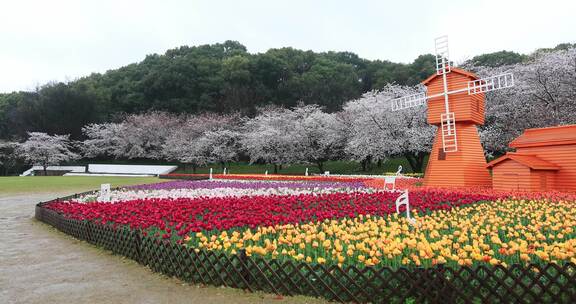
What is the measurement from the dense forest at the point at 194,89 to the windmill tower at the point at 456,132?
44.9 m

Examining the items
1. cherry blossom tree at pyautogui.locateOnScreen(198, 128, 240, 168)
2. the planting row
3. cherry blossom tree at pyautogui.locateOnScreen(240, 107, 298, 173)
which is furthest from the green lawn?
the planting row

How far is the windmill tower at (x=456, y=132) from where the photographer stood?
1880cm

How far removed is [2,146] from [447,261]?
232 feet

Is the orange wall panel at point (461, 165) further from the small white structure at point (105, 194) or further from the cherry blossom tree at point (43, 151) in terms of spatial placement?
the cherry blossom tree at point (43, 151)

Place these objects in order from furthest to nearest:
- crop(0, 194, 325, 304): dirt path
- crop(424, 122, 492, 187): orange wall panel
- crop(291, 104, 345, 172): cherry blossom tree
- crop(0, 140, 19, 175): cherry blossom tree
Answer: crop(0, 140, 19, 175): cherry blossom tree
crop(291, 104, 345, 172): cherry blossom tree
crop(424, 122, 492, 187): orange wall panel
crop(0, 194, 325, 304): dirt path

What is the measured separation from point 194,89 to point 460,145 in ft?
202

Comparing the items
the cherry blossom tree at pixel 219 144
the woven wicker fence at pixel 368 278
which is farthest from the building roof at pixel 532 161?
the cherry blossom tree at pixel 219 144

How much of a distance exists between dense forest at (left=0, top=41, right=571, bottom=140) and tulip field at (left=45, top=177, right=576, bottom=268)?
2093 inches

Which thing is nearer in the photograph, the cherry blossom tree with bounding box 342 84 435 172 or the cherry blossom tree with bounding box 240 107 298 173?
the cherry blossom tree with bounding box 342 84 435 172

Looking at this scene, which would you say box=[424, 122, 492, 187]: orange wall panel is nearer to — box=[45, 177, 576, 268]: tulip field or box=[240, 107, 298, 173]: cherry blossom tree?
box=[45, 177, 576, 268]: tulip field

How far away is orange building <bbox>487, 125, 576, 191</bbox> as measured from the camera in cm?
1608

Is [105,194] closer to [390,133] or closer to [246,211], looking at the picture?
[246,211]

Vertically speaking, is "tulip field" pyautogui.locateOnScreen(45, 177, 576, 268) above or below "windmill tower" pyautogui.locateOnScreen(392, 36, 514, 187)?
below

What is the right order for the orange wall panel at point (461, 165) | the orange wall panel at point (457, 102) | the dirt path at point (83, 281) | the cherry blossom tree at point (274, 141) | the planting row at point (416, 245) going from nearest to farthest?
the planting row at point (416, 245), the dirt path at point (83, 281), the orange wall panel at point (461, 165), the orange wall panel at point (457, 102), the cherry blossom tree at point (274, 141)
